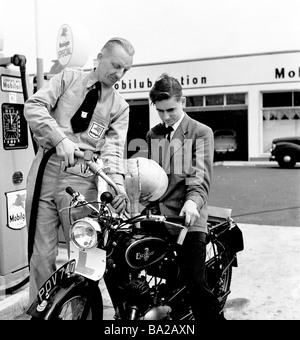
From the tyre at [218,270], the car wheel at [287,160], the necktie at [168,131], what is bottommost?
the tyre at [218,270]

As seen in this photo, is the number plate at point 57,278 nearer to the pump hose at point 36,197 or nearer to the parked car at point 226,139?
the pump hose at point 36,197

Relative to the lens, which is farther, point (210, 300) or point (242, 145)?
point (242, 145)

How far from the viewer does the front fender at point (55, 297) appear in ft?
6.93

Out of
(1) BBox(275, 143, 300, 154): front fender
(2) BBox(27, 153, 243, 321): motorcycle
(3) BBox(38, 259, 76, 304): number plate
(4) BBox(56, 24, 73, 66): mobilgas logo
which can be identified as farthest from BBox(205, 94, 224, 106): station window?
(3) BBox(38, 259, 76, 304): number plate

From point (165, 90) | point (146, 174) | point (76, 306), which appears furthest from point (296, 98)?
point (76, 306)

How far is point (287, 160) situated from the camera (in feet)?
45.9

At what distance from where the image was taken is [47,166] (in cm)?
266

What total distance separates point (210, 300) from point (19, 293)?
5.72 ft

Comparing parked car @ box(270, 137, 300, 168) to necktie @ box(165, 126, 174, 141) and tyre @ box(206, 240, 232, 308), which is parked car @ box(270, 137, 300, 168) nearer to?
tyre @ box(206, 240, 232, 308)

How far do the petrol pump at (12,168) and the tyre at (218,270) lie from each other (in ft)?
5.34

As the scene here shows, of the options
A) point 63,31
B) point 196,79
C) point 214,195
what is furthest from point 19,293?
point 196,79

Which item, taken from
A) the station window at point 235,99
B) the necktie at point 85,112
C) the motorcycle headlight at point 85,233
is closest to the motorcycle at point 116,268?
the motorcycle headlight at point 85,233

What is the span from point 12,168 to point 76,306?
1789 mm
